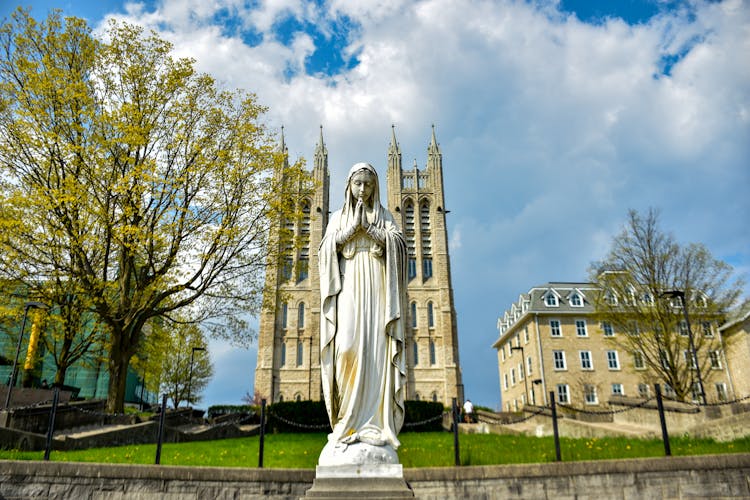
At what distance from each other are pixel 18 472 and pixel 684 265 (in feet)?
86.9

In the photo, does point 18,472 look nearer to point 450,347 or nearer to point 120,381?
point 120,381

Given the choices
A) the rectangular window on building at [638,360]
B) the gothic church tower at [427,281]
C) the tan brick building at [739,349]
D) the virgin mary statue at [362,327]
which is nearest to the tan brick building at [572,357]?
the tan brick building at [739,349]

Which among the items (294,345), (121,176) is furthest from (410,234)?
(121,176)

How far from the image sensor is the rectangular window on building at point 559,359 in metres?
44.8

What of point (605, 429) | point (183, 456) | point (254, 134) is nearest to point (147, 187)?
point (254, 134)

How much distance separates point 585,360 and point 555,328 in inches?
138

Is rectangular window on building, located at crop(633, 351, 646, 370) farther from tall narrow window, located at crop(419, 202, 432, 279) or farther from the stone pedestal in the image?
tall narrow window, located at crop(419, 202, 432, 279)

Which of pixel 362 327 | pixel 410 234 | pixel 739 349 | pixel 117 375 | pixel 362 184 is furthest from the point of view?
A: pixel 410 234

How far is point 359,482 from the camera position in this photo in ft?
14.9

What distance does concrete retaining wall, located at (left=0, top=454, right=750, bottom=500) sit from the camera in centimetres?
698

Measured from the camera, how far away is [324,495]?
14.4 ft

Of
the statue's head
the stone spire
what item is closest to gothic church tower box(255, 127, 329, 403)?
the stone spire

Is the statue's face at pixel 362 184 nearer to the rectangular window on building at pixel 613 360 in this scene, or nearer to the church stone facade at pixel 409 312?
the rectangular window on building at pixel 613 360

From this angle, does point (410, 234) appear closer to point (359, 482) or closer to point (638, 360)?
point (638, 360)
